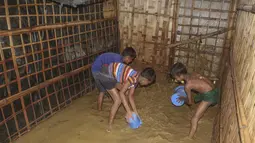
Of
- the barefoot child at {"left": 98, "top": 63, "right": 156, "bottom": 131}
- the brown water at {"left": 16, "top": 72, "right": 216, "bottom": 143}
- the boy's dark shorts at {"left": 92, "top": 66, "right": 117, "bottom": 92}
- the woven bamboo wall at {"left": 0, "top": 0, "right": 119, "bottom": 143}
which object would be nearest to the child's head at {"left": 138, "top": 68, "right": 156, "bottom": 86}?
the barefoot child at {"left": 98, "top": 63, "right": 156, "bottom": 131}

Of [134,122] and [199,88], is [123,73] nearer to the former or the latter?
[134,122]

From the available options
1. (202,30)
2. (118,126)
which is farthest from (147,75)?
(202,30)

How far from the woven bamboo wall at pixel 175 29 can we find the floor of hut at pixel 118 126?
1355 mm

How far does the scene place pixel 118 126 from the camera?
12.9 feet

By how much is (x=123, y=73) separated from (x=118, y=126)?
0.98 m

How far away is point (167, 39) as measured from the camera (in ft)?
18.4

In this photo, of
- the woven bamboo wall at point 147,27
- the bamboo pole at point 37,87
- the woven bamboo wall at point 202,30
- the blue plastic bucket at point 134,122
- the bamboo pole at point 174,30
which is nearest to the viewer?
the bamboo pole at point 37,87

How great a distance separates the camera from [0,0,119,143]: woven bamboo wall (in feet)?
10.4

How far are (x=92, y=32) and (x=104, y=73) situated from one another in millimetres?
1446

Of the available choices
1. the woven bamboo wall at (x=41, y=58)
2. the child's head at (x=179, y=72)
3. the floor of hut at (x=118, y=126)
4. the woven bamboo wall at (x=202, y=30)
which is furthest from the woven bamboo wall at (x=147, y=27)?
the child's head at (x=179, y=72)

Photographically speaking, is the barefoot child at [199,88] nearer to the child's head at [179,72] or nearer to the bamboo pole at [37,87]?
the child's head at [179,72]

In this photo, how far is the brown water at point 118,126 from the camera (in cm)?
357

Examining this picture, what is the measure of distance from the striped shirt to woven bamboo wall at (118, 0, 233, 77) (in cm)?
219

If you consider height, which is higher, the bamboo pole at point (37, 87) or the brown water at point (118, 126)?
the bamboo pole at point (37, 87)
